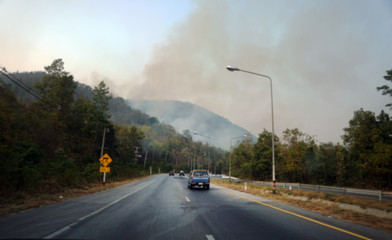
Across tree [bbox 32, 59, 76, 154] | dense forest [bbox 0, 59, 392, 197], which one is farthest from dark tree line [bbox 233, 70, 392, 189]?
tree [bbox 32, 59, 76, 154]

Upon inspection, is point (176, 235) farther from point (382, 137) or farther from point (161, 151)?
point (161, 151)

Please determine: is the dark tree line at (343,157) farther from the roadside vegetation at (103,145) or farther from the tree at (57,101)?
the tree at (57,101)

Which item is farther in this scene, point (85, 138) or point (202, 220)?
point (85, 138)

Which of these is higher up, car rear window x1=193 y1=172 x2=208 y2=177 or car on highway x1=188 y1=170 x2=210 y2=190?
car rear window x1=193 y1=172 x2=208 y2=177

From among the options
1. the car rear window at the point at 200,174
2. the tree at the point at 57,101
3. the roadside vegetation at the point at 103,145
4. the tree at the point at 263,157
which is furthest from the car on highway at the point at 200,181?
the tree at the point at 263,157

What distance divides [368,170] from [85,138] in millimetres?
73963

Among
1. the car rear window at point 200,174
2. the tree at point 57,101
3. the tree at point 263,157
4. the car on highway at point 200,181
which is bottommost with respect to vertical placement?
the car on highway at point 200,181

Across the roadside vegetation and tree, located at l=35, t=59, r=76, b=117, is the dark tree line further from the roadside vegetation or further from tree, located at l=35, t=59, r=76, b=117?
tree, located at l=35, t=59, r=76, b=117

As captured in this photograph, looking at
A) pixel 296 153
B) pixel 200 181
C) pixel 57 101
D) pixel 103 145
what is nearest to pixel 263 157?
pixel 296 153

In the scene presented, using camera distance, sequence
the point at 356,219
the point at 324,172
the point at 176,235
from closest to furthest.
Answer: the point at 176,235 → the point at 356,219 → the point at 324,172

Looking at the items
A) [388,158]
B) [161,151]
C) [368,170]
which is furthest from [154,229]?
[161,151]

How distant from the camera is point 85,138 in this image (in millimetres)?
74250

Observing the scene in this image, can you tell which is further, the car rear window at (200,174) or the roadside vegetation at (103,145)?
the roadside vegetation at (103,145)

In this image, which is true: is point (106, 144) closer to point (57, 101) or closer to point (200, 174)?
point (57, 101)
